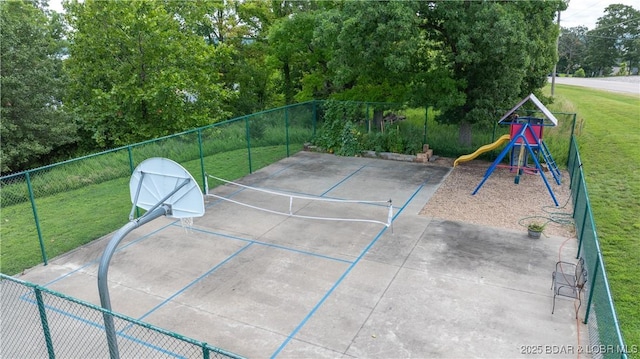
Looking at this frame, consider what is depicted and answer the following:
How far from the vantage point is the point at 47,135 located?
779 inches

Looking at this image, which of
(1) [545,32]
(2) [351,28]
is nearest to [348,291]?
(2) [351,28]

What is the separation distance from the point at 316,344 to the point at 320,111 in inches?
598

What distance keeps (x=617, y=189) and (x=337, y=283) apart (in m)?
10.7

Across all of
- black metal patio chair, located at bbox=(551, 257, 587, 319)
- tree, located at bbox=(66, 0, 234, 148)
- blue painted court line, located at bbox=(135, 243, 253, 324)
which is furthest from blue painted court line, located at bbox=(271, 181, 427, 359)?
tree, located at bbox=(66, 0, 234, 148)

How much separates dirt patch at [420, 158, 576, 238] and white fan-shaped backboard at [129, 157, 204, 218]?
8.08 metres

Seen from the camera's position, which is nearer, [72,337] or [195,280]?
[72,337]

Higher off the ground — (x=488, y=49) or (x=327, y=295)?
(x=488, y=49)

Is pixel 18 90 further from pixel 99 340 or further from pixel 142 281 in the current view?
pixel 99 340

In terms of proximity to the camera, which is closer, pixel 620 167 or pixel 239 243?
pixel 239 243

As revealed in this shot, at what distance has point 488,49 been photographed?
1473 centimetres

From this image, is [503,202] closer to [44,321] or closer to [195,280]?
[195,280]

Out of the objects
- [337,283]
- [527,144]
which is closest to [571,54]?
[527,144]

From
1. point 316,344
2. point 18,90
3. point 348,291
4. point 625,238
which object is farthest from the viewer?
point 18,90

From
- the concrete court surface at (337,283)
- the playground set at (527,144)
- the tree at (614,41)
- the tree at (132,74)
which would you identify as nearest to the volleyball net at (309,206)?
the concrete court surface at (337,283)
